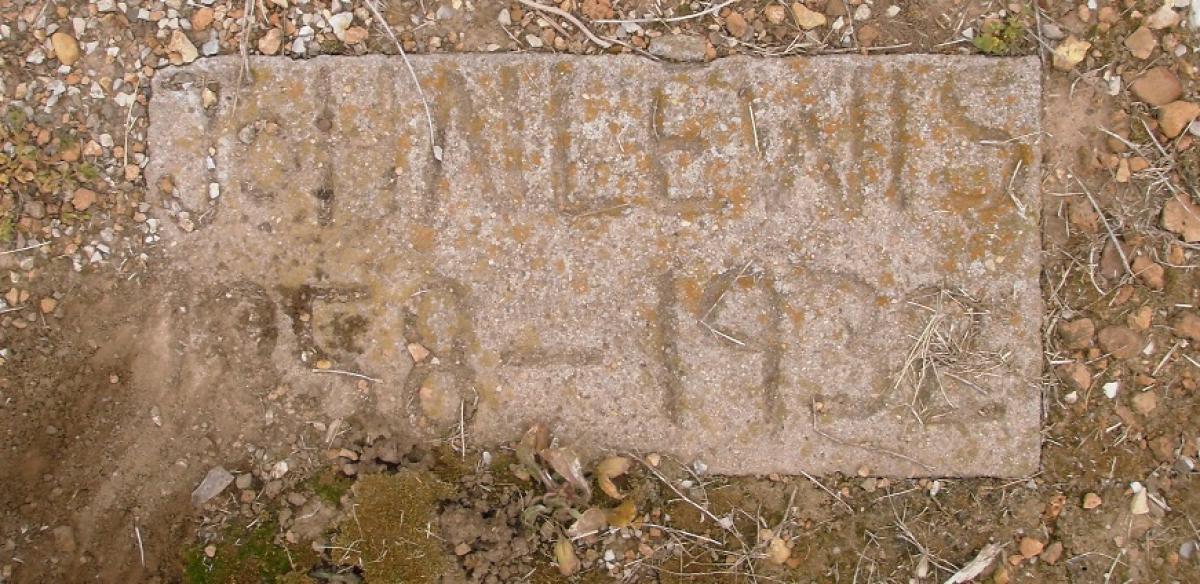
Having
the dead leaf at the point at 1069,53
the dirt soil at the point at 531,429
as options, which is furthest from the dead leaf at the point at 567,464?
the dead leaf at the point at 1069,53

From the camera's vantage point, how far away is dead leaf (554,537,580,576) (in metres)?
2.82

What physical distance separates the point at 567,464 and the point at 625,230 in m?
0.84

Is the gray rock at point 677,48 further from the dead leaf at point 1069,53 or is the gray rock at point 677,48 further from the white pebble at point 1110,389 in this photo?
the white pebble at point 1110,389

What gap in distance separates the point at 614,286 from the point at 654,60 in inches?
32.4

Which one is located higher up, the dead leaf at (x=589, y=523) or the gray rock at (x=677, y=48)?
the gray rock at (x=677, y=48)

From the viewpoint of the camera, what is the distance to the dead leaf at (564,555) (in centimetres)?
282

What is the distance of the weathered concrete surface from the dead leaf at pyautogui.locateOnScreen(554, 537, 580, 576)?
1.22 feet

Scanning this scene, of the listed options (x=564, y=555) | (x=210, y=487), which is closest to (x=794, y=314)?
(x=564, y=555)

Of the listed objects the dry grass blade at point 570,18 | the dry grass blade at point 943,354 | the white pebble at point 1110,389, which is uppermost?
the dry grass blade at point 570,18

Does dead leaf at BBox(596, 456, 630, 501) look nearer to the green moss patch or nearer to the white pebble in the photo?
the green moss patch

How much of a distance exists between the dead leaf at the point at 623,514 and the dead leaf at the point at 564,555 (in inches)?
6.7

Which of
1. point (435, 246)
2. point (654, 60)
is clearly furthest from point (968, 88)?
point (435, 246)

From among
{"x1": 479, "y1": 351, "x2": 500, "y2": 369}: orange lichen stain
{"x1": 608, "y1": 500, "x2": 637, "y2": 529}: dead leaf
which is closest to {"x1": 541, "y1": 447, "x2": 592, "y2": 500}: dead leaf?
{"x1": 608, "y1": 500, "x2": 637, "y2": 529}: dead leaf

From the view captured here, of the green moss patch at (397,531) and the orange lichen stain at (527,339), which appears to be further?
the orange lichen stain at (527,339)
